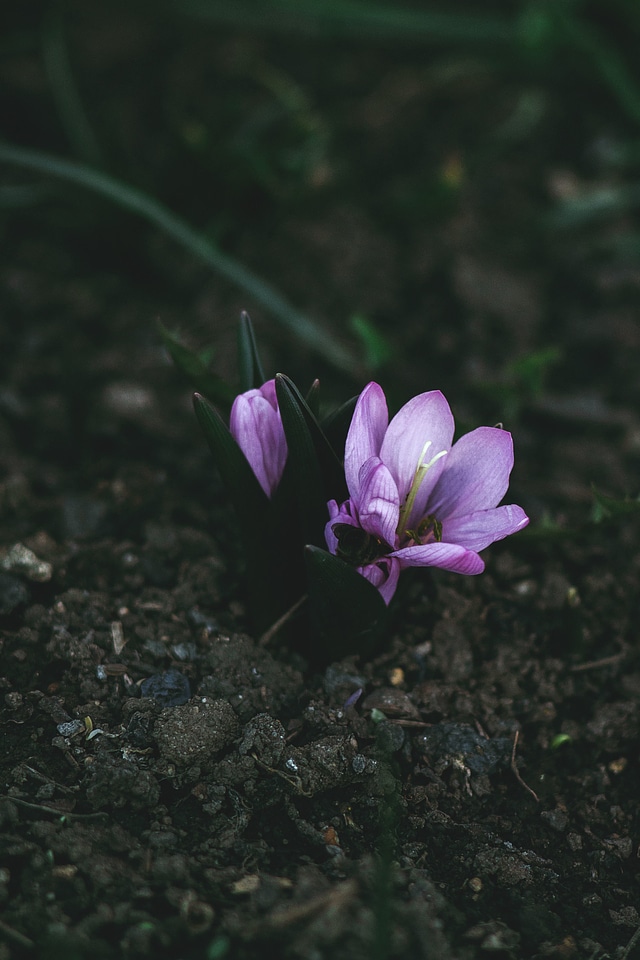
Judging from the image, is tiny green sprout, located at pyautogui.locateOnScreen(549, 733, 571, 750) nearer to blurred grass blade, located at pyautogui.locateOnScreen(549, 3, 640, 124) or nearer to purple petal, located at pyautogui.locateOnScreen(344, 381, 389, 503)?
purple petal, located at pyautogui.locateOnScreen(344, 381, 389, 503)

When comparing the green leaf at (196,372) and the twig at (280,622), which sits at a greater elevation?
the green leaf at (196,372)

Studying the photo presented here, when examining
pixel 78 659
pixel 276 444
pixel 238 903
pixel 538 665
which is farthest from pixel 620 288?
pixel 238 903

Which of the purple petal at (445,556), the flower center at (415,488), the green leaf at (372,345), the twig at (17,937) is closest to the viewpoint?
the twig at (17,937)

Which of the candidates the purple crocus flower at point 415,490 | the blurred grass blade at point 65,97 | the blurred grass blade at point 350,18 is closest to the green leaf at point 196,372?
the purple crocus flower at point 415,490

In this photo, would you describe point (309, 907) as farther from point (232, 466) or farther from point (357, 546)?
point (232, 466)

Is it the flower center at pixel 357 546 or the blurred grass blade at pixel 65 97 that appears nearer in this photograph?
the flower center at pixel 357 546

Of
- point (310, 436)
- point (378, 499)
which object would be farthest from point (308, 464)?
point (378, 499)

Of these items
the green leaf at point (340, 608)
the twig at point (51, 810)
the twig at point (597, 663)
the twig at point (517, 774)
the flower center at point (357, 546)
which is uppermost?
the flower center at point (357, 546)

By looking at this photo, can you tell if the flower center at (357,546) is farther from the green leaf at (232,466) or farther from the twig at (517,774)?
the twig at (517,774)
